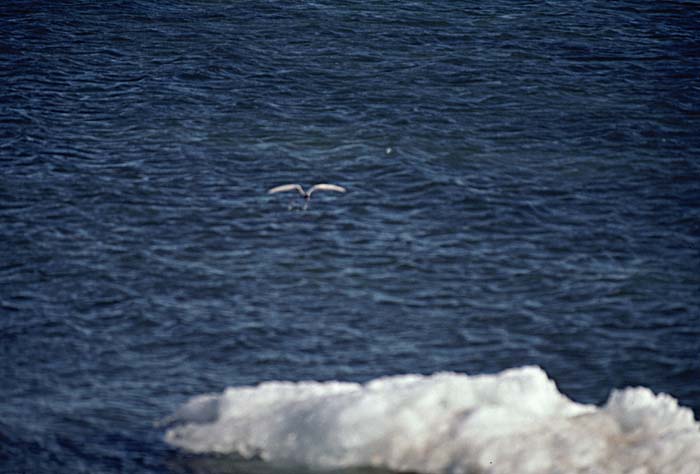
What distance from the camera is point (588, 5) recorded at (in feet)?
241

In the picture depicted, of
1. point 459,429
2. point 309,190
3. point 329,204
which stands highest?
point 309,190

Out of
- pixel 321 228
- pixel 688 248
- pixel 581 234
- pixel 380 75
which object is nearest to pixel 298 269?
pixel 321 228

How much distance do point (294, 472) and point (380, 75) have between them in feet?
113

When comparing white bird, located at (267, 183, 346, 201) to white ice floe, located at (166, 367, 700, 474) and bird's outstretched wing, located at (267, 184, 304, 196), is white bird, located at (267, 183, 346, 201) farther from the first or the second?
white ice floe, located at (166, 367, 700, 474)

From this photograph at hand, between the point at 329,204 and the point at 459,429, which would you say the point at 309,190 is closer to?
the point at 329,204

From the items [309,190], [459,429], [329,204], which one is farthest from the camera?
[309,190]

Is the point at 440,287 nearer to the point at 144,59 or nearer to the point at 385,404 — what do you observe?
the point at 385,404

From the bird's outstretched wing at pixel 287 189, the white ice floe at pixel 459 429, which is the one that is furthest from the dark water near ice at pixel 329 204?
the white ice floe at pixel 459 429

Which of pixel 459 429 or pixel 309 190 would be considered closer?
pixel 459 429

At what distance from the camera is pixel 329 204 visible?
169 ft

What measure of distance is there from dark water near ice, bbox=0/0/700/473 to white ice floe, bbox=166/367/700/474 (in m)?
1.95

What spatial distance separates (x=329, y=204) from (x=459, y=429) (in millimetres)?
19867

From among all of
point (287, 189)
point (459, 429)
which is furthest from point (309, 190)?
point (459, 429)

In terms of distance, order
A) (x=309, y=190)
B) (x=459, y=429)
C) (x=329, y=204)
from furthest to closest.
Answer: (x=309, y=190) → (x=329, y=204) → (x=459, y=429)
